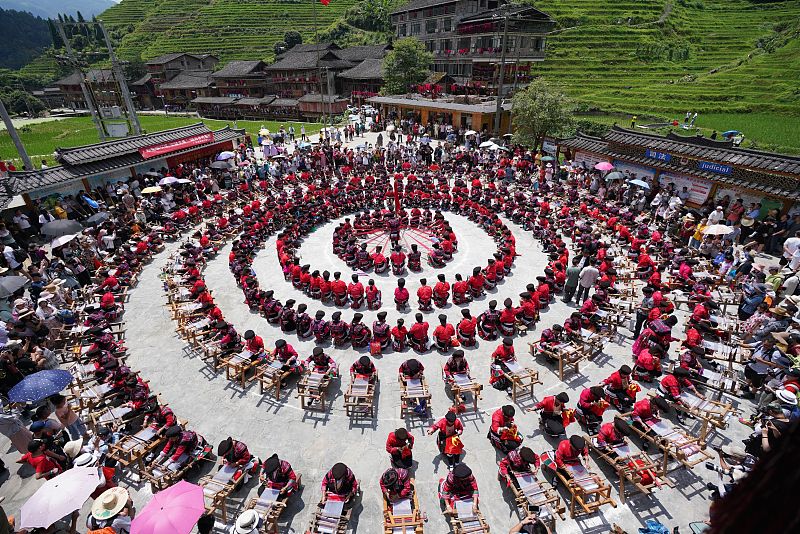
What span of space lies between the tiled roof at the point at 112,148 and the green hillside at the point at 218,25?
3457 inches

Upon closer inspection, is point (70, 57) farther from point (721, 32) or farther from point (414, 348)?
point (721, 32)

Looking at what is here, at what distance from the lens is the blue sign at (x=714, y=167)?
2089 centimetres

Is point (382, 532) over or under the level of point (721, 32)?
under

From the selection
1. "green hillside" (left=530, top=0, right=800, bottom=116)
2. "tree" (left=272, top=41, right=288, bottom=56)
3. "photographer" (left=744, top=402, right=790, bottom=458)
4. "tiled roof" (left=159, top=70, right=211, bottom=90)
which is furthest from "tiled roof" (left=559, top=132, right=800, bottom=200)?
"tree" (left=272, top=41, right=288, bottom=56)

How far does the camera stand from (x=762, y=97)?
167 feet

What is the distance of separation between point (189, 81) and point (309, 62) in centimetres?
3226

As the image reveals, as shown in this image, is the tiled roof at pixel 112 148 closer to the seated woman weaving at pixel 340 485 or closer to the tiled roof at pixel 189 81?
the seated woman weaving at pixel 340 485

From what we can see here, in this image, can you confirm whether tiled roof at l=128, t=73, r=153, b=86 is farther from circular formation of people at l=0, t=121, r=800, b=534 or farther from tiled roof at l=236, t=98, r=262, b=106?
circular formation of people at l=0, t=121, r=800, b=534

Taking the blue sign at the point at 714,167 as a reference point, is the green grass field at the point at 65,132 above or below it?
below

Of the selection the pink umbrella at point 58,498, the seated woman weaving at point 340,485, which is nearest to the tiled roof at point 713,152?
the seated woman weaving at point 340,485

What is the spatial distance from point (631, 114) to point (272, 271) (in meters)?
54.7

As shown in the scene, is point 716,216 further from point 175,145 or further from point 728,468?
point 175,145

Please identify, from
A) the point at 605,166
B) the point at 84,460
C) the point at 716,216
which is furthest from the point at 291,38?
the point at 84,460

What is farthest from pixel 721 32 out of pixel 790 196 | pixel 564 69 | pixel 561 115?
pixel 790 196
